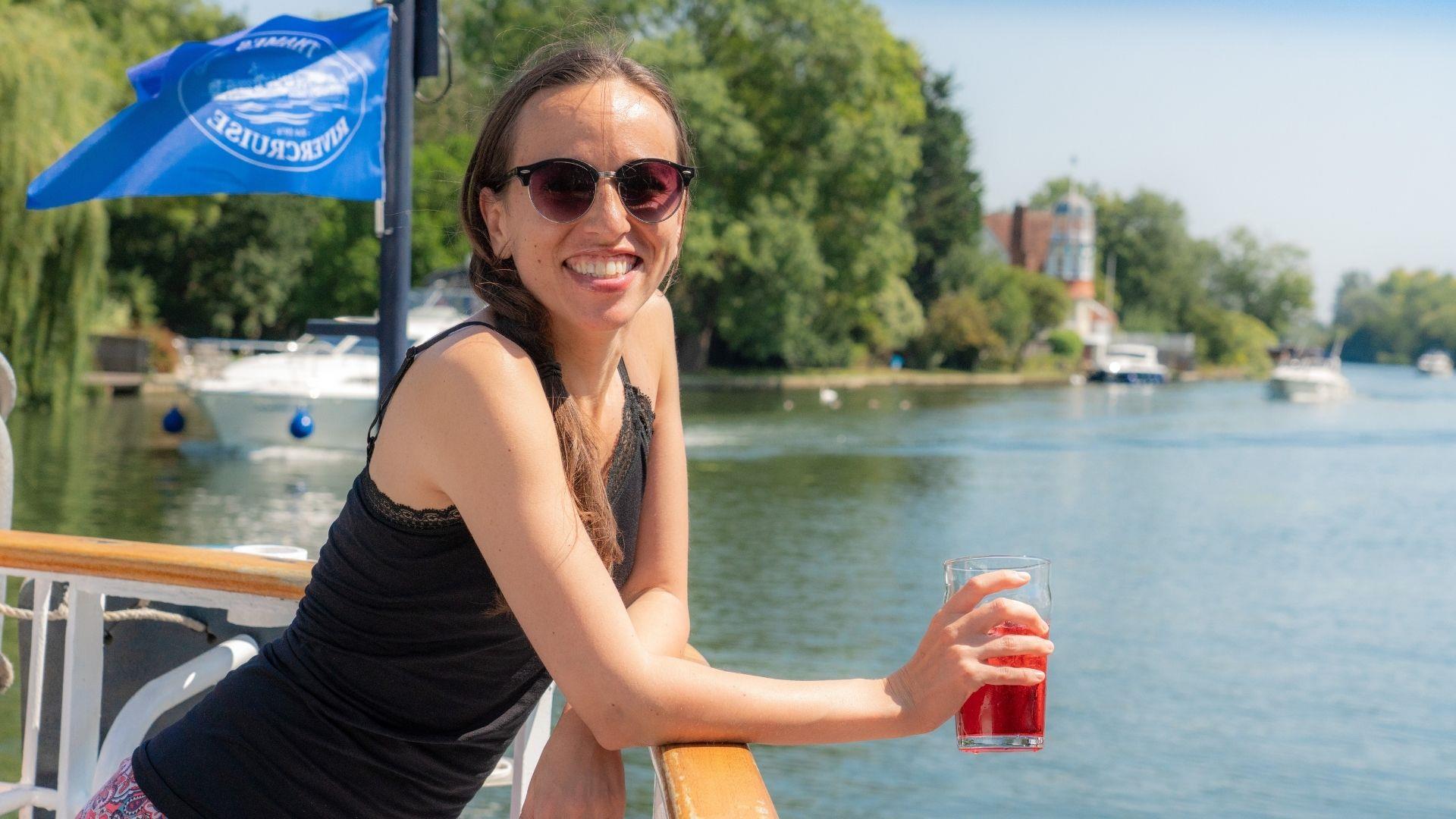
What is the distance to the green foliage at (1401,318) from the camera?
124750 mm

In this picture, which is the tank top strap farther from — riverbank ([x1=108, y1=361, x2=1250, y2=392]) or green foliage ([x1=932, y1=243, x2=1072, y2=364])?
green foliage ([x1=932, y1=243, x2=1072, y2=364])

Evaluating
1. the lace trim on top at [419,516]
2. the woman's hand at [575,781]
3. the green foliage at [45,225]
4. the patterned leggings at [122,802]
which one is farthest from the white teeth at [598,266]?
the green foliage at [45,225]

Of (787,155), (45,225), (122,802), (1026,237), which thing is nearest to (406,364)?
(122,802)

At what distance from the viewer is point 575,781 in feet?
4.99

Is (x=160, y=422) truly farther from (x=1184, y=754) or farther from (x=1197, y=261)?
(x=1197, y=261)

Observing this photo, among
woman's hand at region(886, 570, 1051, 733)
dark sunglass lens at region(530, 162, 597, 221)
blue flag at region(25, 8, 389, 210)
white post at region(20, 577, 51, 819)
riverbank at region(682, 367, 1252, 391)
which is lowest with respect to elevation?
riverbank at region(682, 367, 1252, 391)

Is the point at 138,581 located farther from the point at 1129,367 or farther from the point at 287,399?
the point at 1129,367

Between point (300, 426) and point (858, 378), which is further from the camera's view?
point (858, 378)

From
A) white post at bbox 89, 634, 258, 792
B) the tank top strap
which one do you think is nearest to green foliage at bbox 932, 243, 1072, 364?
white post at bbox 89, 634, 258, 792

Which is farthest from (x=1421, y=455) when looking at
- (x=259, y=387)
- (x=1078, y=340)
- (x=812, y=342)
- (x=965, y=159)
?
(x=1078, y=340)

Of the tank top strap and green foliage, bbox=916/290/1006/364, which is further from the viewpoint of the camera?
green foliage, bbox=916/290/1006/364

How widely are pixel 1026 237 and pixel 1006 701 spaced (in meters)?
92.0

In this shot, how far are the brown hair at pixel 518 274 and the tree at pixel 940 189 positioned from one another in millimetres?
54870

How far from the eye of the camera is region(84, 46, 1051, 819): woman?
4.78 feet
